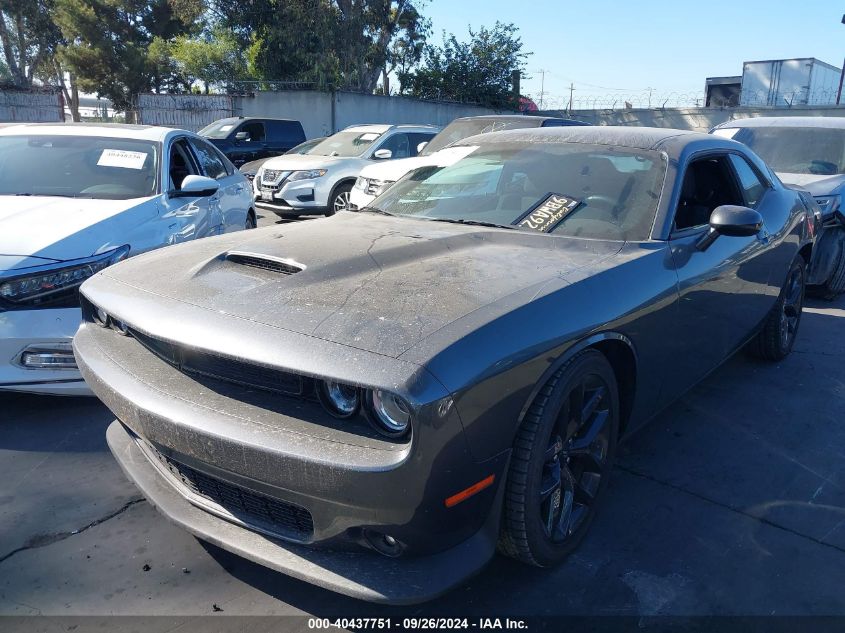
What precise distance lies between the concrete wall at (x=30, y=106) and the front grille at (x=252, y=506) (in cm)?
2351

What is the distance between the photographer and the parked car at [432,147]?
883cm

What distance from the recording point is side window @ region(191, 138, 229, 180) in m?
5.82

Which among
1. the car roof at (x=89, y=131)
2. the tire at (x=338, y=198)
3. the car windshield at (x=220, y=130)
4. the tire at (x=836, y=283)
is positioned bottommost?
the tire at (x=836, y=283)

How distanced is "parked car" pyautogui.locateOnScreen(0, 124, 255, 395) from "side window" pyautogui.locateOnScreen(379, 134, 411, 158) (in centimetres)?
506

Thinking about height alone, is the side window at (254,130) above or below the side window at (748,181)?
above

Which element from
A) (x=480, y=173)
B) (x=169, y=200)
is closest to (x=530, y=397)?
(x=480, y=173)

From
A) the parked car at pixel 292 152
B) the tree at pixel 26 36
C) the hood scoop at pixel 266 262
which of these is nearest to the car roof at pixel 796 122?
the parked car at pixel 292 152

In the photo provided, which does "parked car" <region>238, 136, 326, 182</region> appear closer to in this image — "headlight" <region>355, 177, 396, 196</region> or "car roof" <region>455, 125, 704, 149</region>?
"headlight" <region>355, 177, 396, 196</region>

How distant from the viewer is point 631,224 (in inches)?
120

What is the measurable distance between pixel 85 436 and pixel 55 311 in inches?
26.8

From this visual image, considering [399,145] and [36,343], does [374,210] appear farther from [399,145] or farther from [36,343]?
[399,145]

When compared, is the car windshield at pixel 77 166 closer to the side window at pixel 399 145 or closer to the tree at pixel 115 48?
the side window at pixel 399 145

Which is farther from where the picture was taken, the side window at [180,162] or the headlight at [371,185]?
the headlight at [371,185]

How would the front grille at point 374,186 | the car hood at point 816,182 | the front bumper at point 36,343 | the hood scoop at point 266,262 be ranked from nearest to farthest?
1. the hood scoop at point 266,262
2. the front bumper at point 36,343
3. the car hood at point 816,182
4. the front grille at point 374,186
